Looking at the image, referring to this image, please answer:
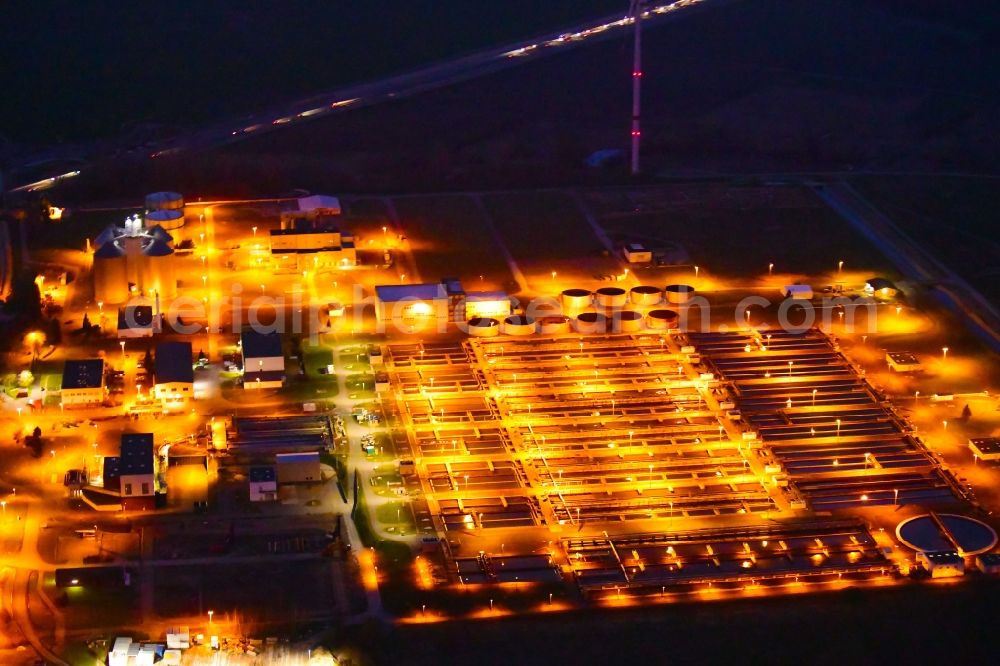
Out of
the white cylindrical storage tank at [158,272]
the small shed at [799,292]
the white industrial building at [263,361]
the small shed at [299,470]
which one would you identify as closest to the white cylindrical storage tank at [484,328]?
the white industrial building at [263,361]

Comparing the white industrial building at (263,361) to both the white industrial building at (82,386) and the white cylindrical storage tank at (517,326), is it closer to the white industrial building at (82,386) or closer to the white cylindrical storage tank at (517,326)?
the white industrial building at (82,386)

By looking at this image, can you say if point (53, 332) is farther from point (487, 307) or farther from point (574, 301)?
point (574, 301)

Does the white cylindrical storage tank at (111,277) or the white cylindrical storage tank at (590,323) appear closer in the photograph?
the white cylindrical storage tank at (590,323)

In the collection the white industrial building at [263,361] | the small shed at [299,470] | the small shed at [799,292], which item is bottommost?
the small shed at [299,470]

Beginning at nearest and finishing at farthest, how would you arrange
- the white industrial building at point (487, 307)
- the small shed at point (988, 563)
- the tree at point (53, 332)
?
the small shed at point (988, 563) < the tree at point (53, 332) < the white industrial building at point (487, 307)

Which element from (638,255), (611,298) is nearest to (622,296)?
(611,298)

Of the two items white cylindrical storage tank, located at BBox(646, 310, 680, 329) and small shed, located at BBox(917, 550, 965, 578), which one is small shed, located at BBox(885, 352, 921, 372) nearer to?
white cylindrical storage tank, located at BBox(646, 310, 680, 329)
